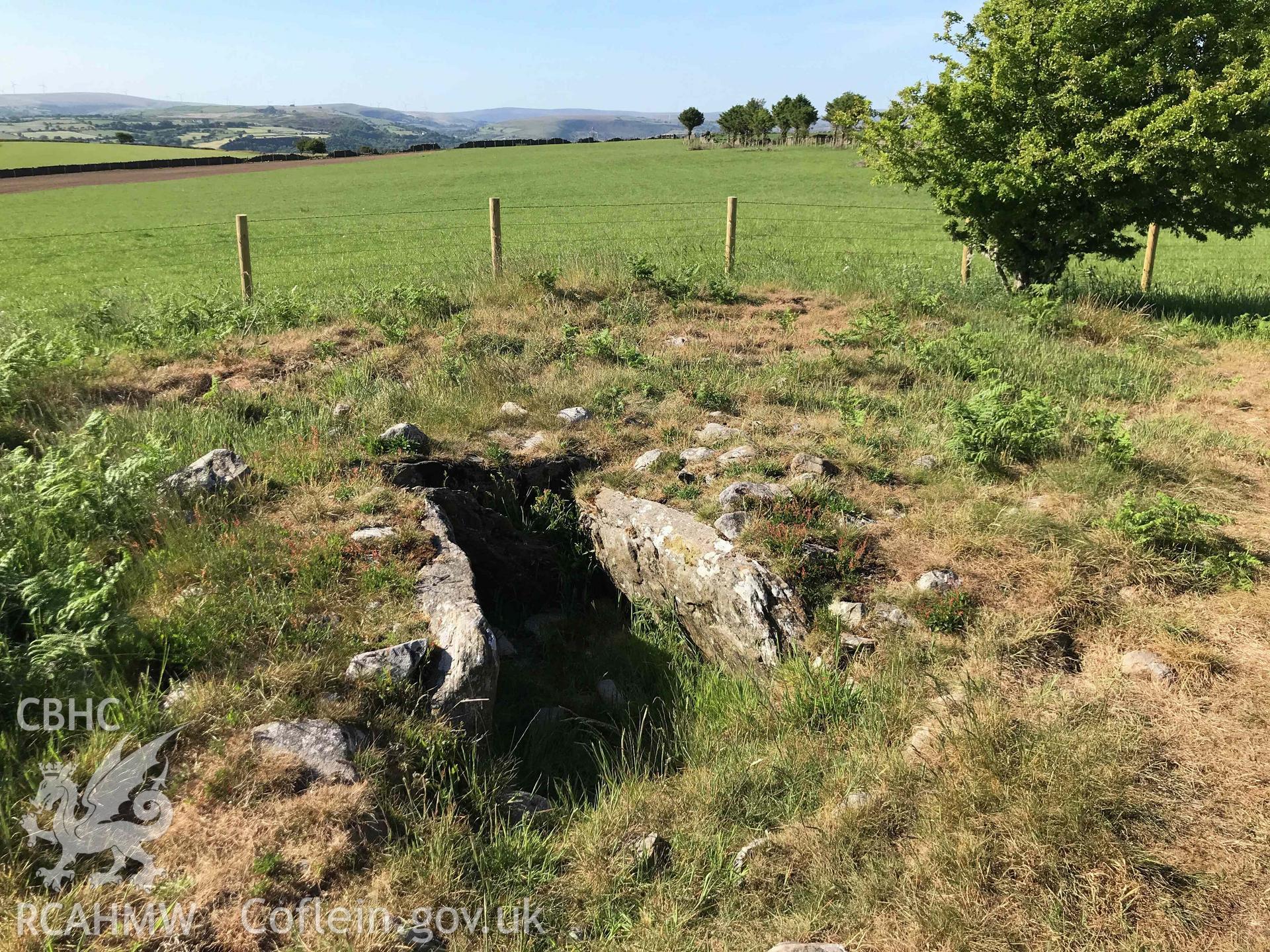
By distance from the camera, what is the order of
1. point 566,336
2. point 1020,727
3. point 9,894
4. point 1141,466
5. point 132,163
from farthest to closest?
point 132,163, point 566,336, point 1141,466, point 1020,727, point 9,894

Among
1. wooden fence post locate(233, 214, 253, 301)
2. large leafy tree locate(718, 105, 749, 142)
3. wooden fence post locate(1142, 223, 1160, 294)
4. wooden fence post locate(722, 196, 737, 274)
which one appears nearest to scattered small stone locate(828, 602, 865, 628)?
wooden fence post locate(722, 196, 737, 274)

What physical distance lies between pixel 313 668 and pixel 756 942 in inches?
102

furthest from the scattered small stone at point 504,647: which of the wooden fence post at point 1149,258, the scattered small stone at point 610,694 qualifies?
the wooden fence post at point 1149,258

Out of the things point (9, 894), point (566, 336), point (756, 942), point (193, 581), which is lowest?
point (756, 942)

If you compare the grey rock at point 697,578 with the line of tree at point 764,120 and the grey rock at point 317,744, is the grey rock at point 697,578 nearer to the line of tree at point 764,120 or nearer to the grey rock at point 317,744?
the grey rock at point 317,744

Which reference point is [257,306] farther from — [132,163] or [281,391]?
[132,163]

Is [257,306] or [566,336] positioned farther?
[257,306]

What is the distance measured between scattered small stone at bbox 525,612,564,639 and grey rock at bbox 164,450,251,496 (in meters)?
2.47

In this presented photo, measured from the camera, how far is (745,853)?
371cm

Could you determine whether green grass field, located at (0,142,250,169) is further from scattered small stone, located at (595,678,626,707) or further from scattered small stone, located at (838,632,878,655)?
scattered small stone, located at (838,632,878,655)

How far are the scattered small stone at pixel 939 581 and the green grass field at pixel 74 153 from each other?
7461 centimetres

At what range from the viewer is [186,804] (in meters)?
3.43

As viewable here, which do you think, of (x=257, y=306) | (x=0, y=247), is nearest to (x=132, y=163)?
(x=0, y=247)

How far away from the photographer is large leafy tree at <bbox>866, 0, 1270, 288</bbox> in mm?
9703
